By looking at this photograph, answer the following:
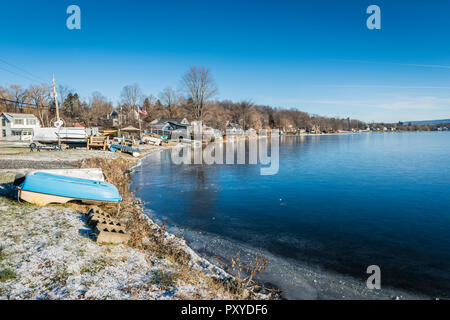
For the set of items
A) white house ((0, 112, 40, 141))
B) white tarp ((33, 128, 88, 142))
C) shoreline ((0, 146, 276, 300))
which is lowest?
shoreline ((0, 146, 276, 300))

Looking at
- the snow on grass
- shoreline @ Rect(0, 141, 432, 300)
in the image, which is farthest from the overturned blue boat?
shoreline @ Rect(0, 141, 432, 300)

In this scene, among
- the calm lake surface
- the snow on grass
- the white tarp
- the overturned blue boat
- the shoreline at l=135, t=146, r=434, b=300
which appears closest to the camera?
the snow on grass

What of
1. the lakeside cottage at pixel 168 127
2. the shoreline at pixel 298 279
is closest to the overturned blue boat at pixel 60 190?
the shoreline at pixel 298 279

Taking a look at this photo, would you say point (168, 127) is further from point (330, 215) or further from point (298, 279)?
point (298, 279)

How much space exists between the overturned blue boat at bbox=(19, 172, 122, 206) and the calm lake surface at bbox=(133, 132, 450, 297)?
111 inches

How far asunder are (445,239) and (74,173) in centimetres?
1546

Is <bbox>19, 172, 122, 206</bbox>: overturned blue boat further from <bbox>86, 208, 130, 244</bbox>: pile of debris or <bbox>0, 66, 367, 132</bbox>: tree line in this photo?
<bbox>0, 66, 367, 132</bbox>: tree line

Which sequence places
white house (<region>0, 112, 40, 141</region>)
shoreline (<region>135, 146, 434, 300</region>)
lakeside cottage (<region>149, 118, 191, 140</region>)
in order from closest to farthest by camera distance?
1. shoreline (<region>135, 146, 434, 300</region>)
2. white house (<region>0, 112, 40, 141</region>)
3. lakeside cottage (<region>149, 118, 191, 140</region>)

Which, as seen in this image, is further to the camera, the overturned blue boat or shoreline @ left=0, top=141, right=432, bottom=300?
the overturned blue boat

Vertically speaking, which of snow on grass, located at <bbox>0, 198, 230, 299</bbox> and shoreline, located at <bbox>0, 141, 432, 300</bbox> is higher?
snow on grass, located at <bbox>0, 198, 230, 299</bbox>

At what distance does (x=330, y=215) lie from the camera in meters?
12.7

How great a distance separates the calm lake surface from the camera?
27.0 ft
